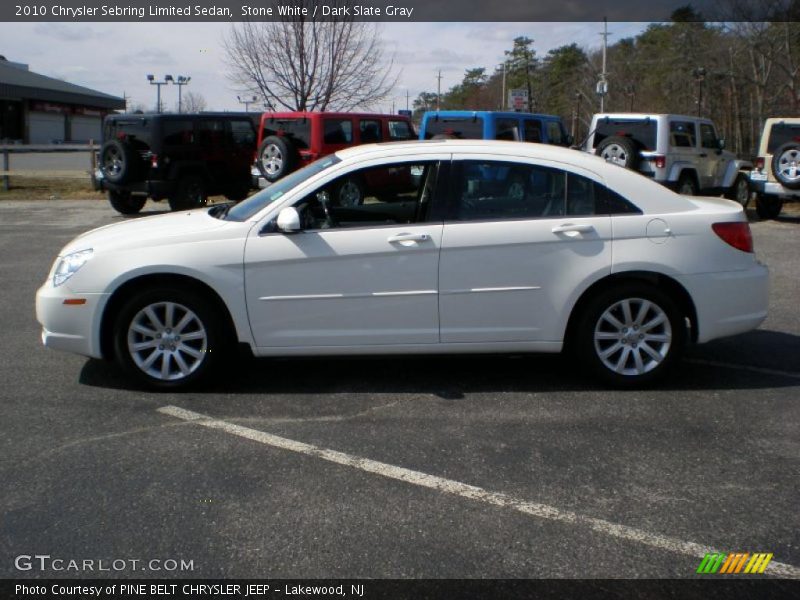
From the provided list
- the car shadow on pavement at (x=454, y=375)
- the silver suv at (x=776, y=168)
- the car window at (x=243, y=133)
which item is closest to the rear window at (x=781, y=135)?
the silver suv at (x=776, y=168)

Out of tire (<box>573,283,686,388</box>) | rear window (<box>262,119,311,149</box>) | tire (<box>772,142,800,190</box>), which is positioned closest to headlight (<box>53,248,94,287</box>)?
tire (<box>573,283,686,388</box>)

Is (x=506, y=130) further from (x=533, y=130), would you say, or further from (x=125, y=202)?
(x=125, y=202)

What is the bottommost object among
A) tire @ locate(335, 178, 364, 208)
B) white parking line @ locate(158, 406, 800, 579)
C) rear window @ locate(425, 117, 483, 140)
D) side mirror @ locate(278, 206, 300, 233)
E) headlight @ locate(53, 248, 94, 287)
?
white parking line @ locate(158, 406, 800, 579)

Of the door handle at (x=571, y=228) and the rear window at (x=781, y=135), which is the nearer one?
the door handle at (x=571, y=228)

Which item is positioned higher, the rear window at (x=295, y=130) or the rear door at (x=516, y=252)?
the rear window at (x=295, y=130)

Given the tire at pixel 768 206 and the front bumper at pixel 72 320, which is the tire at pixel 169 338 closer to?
the front bumper at pixel 72 320

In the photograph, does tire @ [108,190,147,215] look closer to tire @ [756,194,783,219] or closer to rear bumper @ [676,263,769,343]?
tire @ [756,194,783,219]

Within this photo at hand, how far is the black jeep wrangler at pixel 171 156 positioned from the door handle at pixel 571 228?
40.7 ft

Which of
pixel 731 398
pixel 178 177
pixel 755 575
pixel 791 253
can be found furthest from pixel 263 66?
pixel 755 575

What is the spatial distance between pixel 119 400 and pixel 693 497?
11.5 ft

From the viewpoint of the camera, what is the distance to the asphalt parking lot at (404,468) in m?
3.53

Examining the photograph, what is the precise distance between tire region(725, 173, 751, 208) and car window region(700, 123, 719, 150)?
0.98 meters

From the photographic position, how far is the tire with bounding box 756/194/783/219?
16562 millimetres
